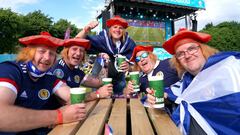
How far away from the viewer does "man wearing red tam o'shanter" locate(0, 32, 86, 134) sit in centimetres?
184

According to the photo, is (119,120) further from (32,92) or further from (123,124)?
(32,92)

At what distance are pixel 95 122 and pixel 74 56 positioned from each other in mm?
1652

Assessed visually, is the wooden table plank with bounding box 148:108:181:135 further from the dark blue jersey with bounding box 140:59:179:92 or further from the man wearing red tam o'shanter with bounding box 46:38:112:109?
the man wearing red tam o'shanter with bounding box 46:38:112:109

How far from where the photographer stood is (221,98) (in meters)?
Answer: 1.67

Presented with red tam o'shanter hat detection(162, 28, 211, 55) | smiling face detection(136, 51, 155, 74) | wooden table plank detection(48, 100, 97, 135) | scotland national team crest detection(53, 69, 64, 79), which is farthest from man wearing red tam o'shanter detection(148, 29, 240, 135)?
scotland national team crest detection(53, 69, 64, 79)

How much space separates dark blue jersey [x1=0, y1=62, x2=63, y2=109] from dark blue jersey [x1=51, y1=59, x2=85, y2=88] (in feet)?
2.79

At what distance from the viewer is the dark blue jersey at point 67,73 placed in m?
3.39

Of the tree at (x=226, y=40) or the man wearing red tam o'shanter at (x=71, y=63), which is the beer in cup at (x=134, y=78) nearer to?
the man wearing red tam o'shanter at (x=71, y=63)

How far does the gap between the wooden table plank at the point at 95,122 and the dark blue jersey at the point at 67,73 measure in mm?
929

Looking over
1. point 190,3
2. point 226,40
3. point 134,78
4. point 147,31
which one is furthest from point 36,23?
point 134,78

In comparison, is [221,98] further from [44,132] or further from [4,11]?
[4,11]

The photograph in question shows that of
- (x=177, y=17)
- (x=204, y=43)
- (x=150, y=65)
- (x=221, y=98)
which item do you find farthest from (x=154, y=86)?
(x=177, y=17)

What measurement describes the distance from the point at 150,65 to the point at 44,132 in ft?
5.77

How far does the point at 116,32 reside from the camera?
14.4 ft
